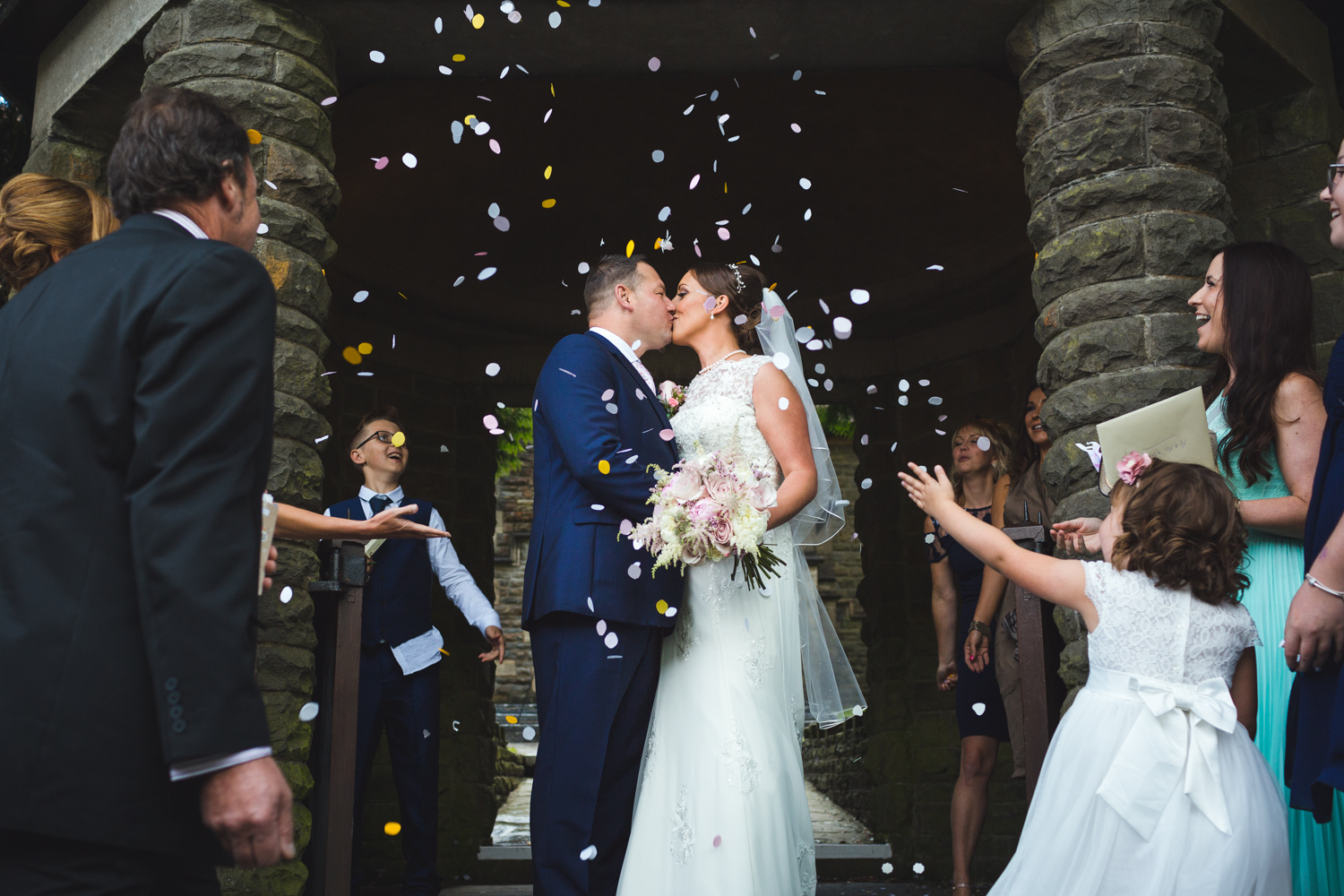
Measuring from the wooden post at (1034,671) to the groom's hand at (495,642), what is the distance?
2283 millimetres

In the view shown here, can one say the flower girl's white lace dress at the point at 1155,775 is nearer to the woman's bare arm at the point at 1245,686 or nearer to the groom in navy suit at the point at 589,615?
the woman's bare arm at the point at 1245,686

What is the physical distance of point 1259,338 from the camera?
310 cm

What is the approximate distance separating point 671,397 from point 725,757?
132 cm

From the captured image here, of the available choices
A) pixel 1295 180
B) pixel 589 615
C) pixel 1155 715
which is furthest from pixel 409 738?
pixel 1295 180

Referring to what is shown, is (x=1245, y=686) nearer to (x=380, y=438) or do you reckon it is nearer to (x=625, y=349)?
(x=625, y=349)

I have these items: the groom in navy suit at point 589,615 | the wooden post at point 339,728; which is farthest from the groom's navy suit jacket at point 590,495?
the wooden post at point 339,728

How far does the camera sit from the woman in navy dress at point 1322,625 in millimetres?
2324

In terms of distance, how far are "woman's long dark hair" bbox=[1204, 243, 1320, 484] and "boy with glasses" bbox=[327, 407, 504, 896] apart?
3083 mm

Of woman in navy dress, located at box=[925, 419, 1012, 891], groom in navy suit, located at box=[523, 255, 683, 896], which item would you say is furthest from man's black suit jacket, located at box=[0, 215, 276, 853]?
woman in navy dress, located at box=[925, 419, 1012, 891]

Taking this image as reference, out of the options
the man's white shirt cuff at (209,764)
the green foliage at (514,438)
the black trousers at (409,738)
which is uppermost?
the green foliage at (514,438)

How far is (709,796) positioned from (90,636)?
6.38 ft

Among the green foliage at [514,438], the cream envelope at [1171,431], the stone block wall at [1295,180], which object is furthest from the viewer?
the green foliage at [514,438]

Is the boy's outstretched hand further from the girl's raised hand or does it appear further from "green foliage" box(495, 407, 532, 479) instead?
"green foliage" box(495, 407, 532, 479)

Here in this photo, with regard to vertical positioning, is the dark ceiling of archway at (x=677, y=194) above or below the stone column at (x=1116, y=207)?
above
